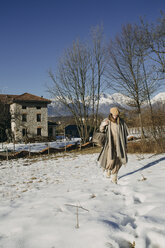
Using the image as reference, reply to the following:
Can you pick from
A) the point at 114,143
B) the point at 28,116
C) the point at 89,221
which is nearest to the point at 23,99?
the point at 28,116

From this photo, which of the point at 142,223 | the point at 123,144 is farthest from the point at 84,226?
the point at 123,144

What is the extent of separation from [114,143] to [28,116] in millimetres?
36786

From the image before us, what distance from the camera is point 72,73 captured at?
19.9 meters

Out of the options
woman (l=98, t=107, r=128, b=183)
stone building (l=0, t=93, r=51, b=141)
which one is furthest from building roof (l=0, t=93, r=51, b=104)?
woman (l=98, t=107, r=128, b=183)

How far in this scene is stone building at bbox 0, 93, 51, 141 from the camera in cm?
3819

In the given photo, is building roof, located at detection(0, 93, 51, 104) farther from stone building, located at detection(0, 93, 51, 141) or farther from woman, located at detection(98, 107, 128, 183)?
woman, located at detection(98, 107, 128, 183)

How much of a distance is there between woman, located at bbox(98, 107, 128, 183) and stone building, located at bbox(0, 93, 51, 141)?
34.6 metres

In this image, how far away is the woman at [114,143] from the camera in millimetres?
4809

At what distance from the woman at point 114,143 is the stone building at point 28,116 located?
34.6 m

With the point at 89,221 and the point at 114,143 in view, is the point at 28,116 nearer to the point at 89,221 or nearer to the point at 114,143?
the point at 114,143

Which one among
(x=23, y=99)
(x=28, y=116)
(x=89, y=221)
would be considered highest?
(x=23, y=99)

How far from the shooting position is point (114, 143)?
4945 millimetres

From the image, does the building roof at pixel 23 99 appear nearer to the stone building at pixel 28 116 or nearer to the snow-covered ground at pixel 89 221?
the stone building at pixel 28 116

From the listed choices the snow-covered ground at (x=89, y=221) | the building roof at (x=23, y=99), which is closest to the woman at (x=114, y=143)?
the snow-covered ground at (x=89, y=221)
